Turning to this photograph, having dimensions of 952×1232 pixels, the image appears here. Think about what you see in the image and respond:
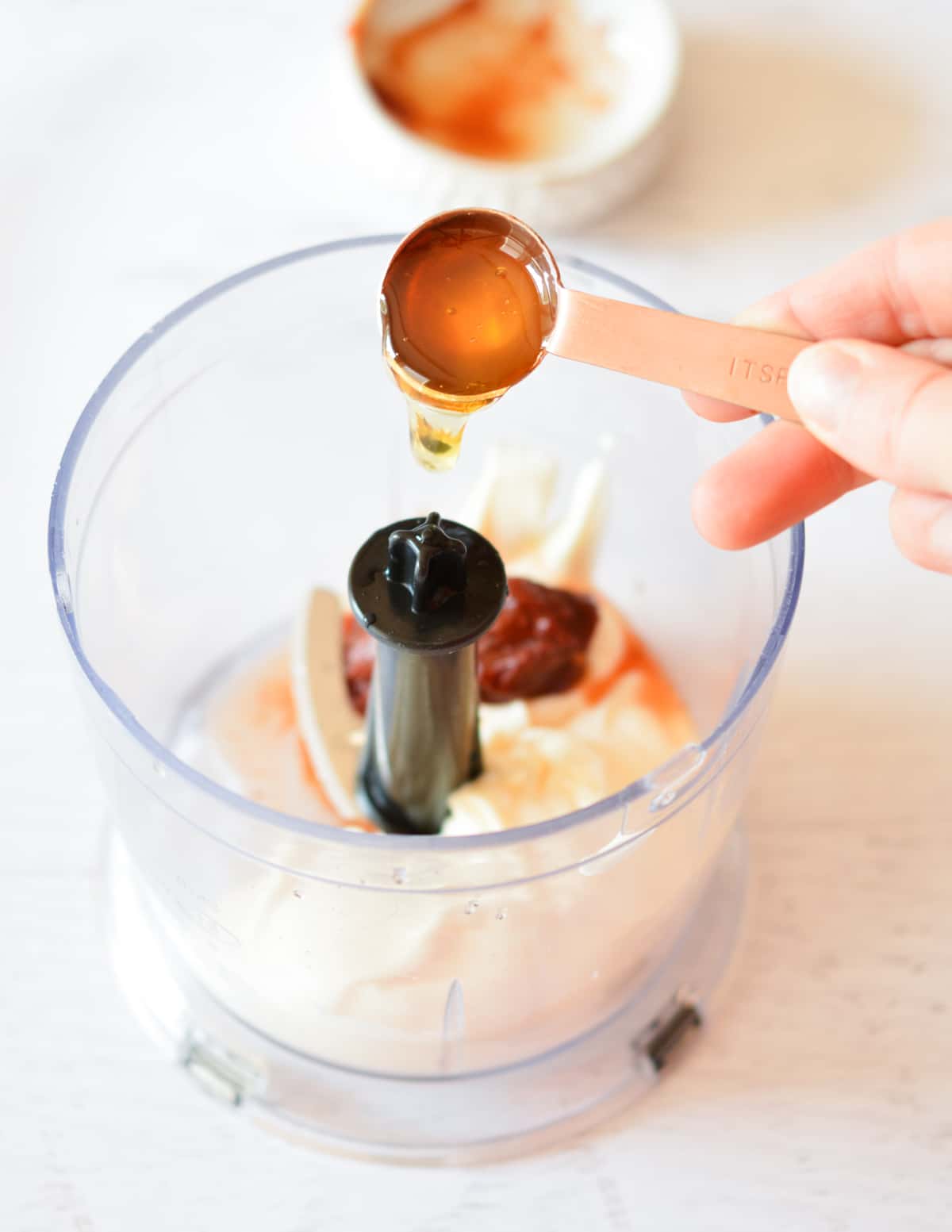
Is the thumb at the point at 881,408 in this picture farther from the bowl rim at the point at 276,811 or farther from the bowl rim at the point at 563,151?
the bowl rim at the point at 563,151

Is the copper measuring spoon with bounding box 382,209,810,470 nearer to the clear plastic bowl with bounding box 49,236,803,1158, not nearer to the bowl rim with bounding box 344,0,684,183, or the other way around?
the clear plastic bowl with bounding box 49,236,803,1158

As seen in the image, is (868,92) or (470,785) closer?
(470,785)

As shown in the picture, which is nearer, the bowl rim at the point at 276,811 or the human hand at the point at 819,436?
the bowl rim at the point at 276,811

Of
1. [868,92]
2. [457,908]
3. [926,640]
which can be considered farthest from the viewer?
[868,92]

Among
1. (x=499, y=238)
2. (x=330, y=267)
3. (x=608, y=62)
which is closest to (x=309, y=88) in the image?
(x=608, y=62)

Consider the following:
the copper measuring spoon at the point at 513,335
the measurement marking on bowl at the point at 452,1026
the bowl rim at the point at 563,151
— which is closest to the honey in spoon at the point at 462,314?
the copper measuring spoon at the point at 513,335

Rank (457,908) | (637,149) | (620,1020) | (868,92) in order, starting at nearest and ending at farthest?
(457,908)
(620,1020)
(637,149)
(868,92)

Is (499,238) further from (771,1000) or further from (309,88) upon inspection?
(309,88)
